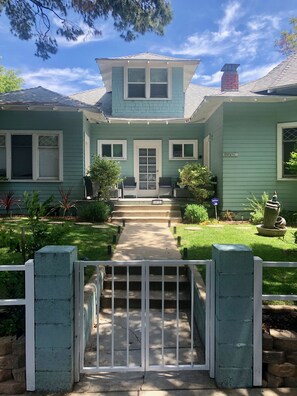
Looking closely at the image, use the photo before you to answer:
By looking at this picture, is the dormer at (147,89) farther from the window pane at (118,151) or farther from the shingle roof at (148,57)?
the window pane at (118,151)

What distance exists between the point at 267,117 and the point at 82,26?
6.25 metres

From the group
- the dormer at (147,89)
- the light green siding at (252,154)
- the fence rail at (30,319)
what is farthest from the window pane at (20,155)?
the fence rail at (30,319)

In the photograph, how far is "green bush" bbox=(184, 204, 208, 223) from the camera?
9.73 m

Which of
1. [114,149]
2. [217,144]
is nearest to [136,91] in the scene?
[114,149]

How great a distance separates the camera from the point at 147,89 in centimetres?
1390

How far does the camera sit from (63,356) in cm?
264

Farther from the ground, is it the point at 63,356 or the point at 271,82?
the point at 271,82

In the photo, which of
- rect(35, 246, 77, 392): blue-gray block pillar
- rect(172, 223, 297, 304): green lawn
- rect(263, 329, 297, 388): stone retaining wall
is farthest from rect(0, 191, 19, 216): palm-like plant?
rect(263, 329, 297, 388): stone retaining wall

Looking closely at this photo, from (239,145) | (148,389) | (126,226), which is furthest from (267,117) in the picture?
(148,389)

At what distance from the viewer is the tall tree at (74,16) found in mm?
8453

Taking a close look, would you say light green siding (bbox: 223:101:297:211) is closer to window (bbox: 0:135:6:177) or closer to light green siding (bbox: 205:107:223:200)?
light green siding (bbox: 205:107:223:200)

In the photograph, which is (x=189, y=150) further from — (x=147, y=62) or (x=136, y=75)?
(x=147, y=62)

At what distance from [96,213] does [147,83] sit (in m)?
6.95

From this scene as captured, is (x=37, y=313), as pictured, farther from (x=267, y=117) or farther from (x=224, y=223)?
(x=267, y=117)
